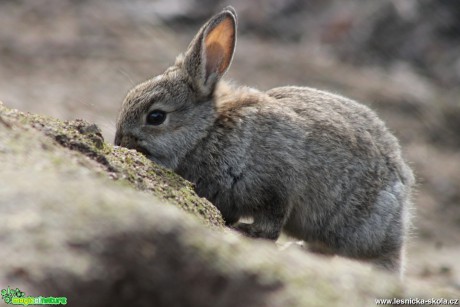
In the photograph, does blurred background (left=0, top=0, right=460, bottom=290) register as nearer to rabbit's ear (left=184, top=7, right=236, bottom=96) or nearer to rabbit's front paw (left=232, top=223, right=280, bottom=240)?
rabbit's ear (left=184, top=7, right=236, bottom=96)

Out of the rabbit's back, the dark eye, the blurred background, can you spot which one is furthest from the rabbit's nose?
the blurred background

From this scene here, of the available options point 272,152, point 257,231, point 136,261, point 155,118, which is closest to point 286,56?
point 155,118

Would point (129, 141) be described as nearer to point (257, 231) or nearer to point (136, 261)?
point (257, 231)

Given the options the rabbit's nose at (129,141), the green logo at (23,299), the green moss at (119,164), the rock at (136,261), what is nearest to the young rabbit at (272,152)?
the rabbit's nose at (129,141)

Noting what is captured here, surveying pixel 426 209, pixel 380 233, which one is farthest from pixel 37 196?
pixel 426 209

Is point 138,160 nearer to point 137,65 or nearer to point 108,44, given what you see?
point 137,65
